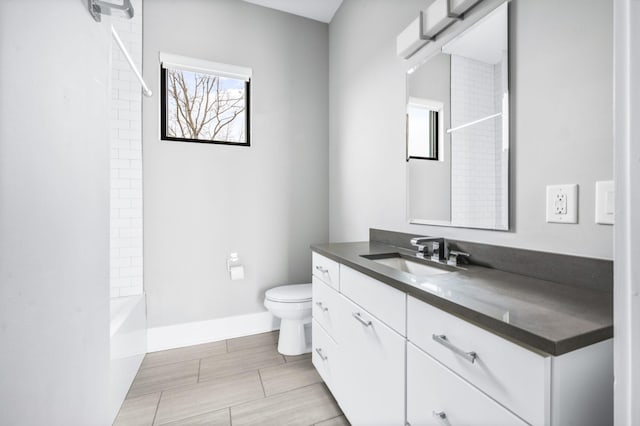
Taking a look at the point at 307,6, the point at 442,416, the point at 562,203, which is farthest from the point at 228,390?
the point at 307,6

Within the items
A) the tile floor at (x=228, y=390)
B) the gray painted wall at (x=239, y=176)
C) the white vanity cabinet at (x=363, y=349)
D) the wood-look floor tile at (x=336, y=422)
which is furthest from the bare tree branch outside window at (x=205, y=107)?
the wood-look floor tile at (x=336, y=422)

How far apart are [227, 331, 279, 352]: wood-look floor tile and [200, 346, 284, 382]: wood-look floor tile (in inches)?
2.6

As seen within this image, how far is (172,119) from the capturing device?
7.57ft

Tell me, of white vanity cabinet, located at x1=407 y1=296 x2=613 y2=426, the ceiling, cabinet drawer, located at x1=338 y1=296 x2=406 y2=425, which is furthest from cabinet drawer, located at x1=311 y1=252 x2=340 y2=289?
the ceiling

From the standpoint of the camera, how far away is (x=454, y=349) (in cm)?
74

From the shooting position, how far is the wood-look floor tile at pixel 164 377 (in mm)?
1738

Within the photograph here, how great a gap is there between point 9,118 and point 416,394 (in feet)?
4.29

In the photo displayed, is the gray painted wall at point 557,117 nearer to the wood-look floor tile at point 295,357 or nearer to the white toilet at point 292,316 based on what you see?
the white toilet at point 292,316

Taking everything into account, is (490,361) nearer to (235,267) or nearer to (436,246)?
(436,246)

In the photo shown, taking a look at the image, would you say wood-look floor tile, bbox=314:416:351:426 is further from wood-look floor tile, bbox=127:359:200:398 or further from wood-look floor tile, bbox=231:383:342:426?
wood-look floor tile, bbox=127:359:200:398

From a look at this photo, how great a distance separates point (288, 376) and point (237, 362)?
0.42 meters

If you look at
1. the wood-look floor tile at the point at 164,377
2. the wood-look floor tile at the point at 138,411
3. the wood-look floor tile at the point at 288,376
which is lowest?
the wood-look floor tile at the point at 138,411

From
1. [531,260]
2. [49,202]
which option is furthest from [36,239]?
[531,260]

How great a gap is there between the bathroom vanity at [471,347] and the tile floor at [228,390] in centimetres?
36
